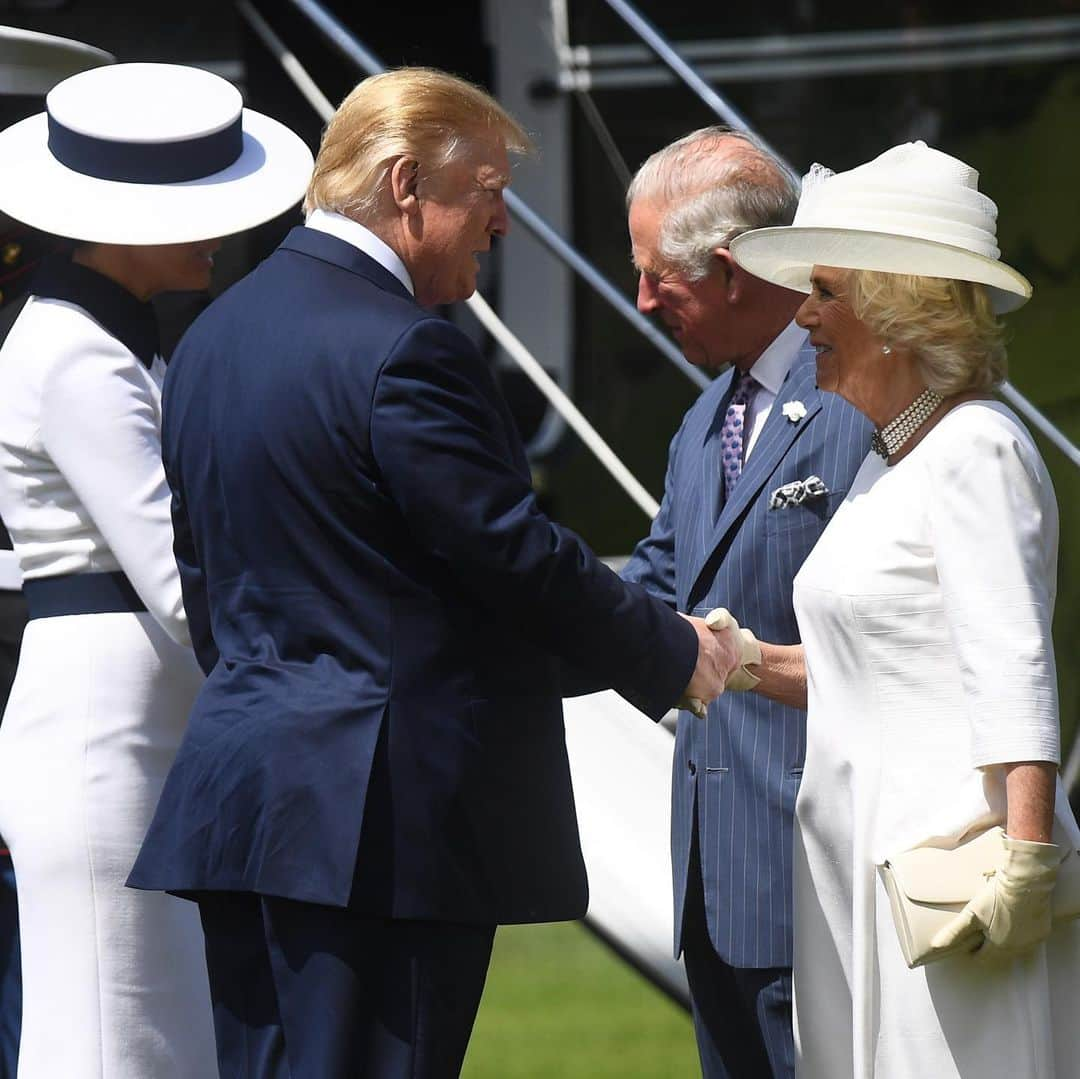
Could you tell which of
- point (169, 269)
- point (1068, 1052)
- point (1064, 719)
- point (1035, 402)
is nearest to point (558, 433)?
point (1035, 402)

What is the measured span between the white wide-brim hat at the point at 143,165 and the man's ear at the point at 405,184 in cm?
61

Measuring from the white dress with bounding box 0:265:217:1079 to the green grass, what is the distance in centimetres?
129

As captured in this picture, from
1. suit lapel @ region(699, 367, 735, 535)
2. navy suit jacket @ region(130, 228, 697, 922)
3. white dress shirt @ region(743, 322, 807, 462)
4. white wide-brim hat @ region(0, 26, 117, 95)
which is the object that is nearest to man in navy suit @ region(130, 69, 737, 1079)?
navy suit jacket @ region(130, 228, 697, 922)

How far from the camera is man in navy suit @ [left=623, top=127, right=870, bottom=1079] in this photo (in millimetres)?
2543

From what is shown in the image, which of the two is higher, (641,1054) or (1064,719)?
(1064,719)

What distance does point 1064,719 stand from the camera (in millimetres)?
4379

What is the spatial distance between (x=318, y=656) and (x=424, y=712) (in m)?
0.14

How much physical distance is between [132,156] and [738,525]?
3.64ft

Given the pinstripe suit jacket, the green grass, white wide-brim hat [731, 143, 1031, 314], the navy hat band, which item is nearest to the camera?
white wide-brim hat [731, 143, 1031, 314]

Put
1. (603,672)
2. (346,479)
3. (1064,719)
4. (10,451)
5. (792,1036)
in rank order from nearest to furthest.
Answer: (346,479) → (603,672) → (792,1036) → (10,451) → (1064,719)

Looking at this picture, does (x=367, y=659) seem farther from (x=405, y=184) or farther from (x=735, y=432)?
(x=735, y=432)

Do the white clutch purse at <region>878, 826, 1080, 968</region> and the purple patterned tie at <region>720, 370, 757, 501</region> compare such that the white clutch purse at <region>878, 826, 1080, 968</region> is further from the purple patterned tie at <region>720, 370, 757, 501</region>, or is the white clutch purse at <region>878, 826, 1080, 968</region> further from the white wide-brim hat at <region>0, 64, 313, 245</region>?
the white wide-brim hat at <region>0, 64, 313, 245</region>

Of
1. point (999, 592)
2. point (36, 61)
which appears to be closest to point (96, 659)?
point (999, 592)

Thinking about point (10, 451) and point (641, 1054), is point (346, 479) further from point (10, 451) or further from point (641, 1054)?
point (641, 1054)
